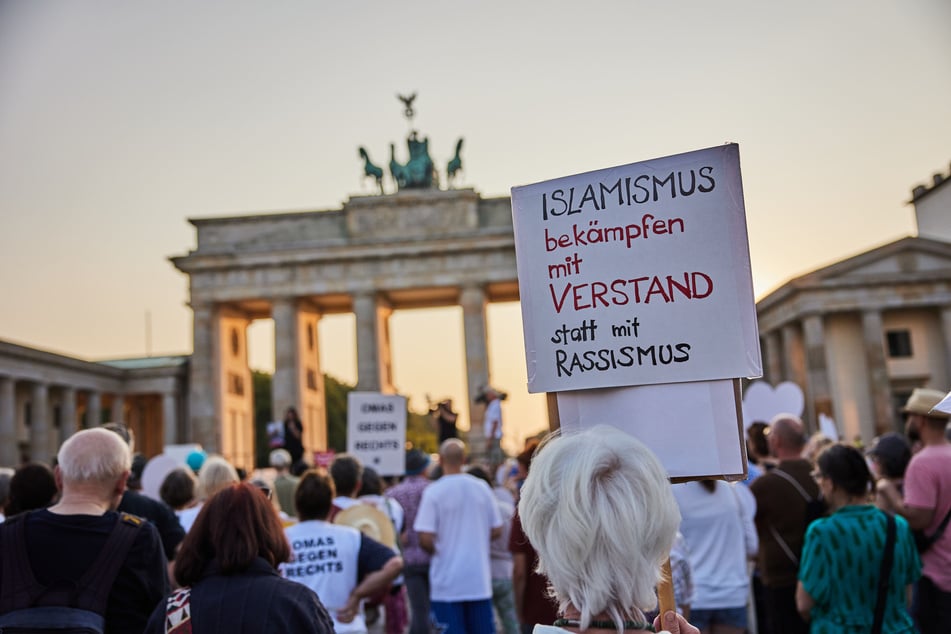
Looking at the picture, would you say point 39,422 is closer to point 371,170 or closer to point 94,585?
point 371,170

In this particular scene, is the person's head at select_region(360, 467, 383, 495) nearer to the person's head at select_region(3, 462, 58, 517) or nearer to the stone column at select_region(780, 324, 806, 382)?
the person's head at select_region(3, 462, 58, 517)

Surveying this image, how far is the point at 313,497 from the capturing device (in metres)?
5.54

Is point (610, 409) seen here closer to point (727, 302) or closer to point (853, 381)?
point (727, 302)

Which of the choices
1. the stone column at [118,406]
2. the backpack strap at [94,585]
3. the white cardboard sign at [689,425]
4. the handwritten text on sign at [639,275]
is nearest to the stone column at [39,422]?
the stone column at [118,406]

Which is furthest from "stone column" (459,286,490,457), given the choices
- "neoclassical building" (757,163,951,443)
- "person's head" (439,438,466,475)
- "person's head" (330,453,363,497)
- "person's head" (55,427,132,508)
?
"person's head" (55,427,132,508)

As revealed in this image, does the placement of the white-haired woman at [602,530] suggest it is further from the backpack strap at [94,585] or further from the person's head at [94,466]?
the person's head at [94,466]

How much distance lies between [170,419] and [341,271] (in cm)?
1320

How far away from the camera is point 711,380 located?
11.0 feet

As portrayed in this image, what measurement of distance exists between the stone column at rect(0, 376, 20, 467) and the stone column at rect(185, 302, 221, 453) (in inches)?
314

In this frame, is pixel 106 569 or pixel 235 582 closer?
pixel 235 582

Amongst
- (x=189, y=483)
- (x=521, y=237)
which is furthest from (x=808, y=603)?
(x=189, y=483)

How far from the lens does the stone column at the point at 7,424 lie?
4203 centimetres

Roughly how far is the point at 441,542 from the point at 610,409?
5.04 metres

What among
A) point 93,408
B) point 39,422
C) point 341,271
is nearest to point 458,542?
point 341,271
